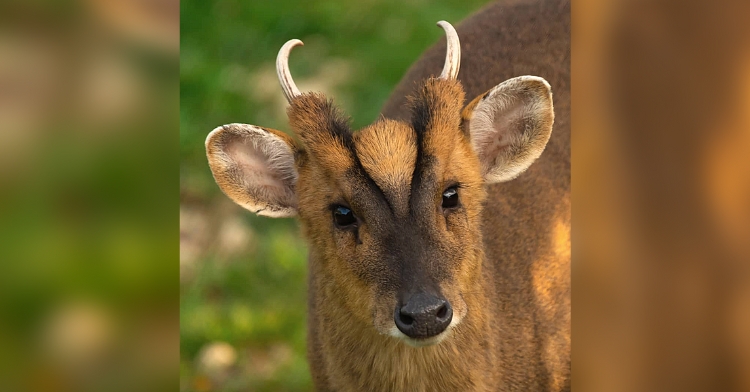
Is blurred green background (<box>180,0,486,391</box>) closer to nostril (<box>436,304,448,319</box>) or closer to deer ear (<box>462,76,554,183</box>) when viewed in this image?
deer ear (<box>462,76,554,183</box>)

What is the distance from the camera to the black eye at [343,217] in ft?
9.27

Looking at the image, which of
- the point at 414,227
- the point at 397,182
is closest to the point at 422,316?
the point at 414,227

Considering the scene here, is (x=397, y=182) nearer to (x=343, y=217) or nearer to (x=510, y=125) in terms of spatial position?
(x=343, y=217)

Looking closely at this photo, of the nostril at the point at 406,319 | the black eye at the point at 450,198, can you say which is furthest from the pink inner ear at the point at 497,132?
the nostril at the point at 406,319
